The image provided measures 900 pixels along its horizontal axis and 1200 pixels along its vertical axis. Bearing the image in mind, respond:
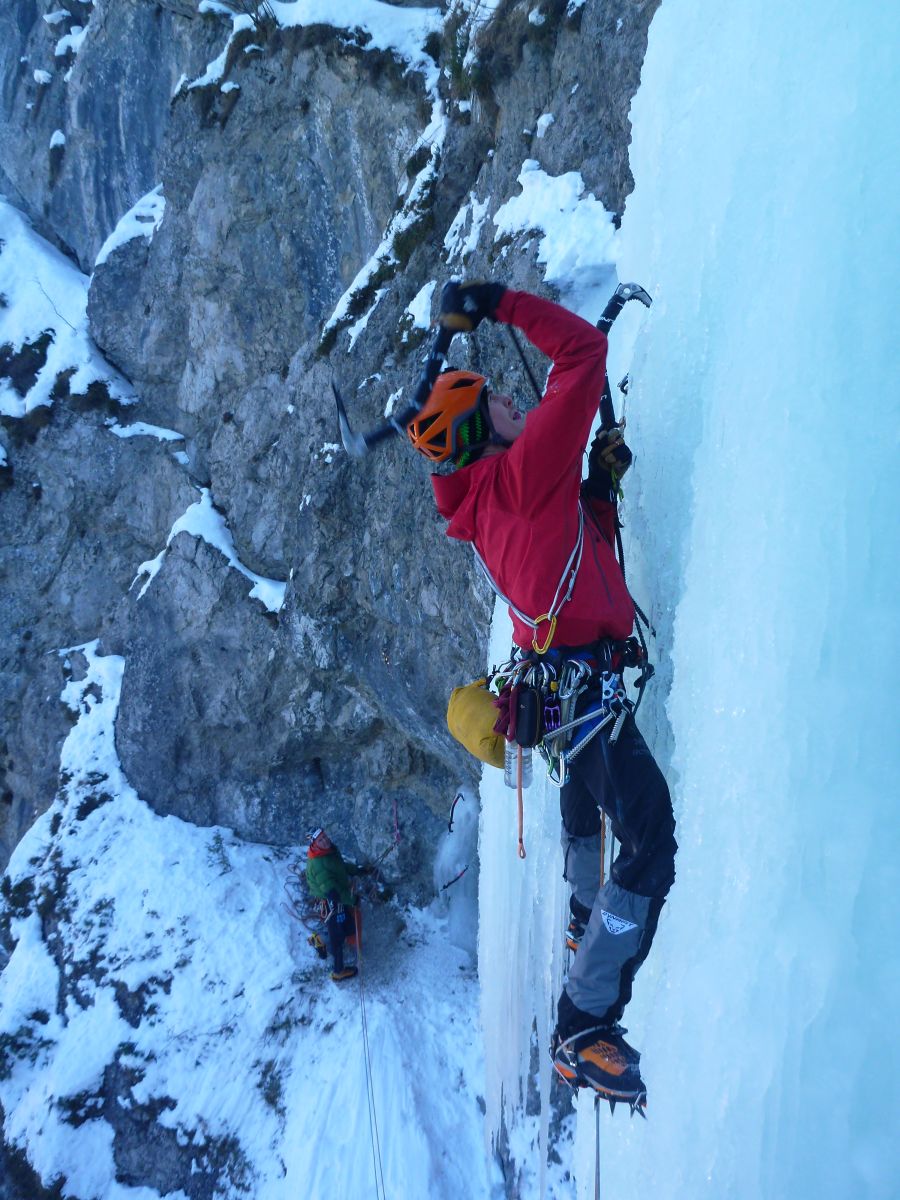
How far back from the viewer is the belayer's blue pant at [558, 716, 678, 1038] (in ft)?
7.65

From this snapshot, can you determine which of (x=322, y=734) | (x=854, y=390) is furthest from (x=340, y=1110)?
(x=854, y=390)

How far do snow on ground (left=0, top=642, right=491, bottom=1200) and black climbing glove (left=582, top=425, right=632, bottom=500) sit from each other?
24.2 feet

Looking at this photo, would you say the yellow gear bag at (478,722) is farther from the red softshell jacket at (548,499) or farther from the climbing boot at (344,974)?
the climbing boot at (344,974)

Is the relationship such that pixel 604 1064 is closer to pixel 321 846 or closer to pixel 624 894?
pixel 624 894

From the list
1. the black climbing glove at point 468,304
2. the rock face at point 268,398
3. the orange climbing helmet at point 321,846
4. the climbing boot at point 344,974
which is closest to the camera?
the black climbing glove at point 468,304

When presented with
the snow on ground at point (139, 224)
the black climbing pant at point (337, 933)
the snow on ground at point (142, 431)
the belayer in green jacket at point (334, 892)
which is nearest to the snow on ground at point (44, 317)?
the snow on ground at point (142, 431)

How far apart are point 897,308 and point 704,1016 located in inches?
67.6

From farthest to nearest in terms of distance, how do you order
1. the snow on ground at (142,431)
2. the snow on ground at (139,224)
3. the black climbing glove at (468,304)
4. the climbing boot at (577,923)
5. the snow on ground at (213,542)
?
the snow on ground at (139,224)
the snow on ground at (142,431)
the snow on ground at (213,542)
the climbing boot at (577,923)
the black climbing glove at (468,304)

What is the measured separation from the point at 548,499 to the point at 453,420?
47 cm

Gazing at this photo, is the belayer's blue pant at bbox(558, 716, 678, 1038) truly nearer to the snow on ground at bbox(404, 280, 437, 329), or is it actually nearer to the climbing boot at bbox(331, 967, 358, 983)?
the snow on ground at bbox(404, 280, 437, 329)

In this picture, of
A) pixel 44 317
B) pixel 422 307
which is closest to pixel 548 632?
pixel 422 307

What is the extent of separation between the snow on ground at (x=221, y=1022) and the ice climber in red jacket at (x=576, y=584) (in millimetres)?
6311

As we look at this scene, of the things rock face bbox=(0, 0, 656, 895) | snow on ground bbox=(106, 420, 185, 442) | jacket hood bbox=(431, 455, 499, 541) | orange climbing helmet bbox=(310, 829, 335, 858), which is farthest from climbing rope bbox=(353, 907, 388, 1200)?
snow on ground bbox=(106, 420, 185, 442)

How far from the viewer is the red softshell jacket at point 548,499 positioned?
2432 mm
